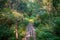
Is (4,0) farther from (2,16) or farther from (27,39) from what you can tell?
(27,39)

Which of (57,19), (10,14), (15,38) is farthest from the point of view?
(15,38)

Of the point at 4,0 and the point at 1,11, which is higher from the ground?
the point at 4,0

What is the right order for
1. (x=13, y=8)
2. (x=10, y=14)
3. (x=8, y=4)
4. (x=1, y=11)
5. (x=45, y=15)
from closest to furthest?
(x=1, y=11) → (x=10, y=14) → (x=8, y=4) → (x=13, y=8) → (x=45, y=15)

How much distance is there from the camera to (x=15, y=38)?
53.6 ft

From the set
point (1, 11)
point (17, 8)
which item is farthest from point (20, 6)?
point (1, 11)

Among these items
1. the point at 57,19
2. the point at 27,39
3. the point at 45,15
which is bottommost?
the point at 27,39

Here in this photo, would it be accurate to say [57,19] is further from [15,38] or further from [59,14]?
[15,38]

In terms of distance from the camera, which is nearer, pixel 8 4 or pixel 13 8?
pixel 8 4

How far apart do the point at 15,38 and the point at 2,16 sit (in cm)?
510

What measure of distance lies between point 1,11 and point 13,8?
3.05 m

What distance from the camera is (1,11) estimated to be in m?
11.8

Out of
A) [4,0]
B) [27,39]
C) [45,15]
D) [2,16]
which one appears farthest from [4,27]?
[45,15]

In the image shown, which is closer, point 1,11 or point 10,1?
point 1,11

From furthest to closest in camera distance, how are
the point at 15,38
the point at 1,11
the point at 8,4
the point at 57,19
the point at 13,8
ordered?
the point at 15,38 → the point at 13,8 → the point at 8,4 → the point at 1,11 → the point at 57,19
